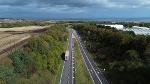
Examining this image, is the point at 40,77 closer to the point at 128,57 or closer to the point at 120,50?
the point at 128,57

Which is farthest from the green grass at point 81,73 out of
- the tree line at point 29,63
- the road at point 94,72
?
the tree line at point 29,63

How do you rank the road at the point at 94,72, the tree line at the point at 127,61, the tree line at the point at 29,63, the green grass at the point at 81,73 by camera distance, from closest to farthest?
the tree line at the point at 29,63 < the tree line at the point at 127,61 < the road at the point at 94,72 < the green grass at the point at 81,73

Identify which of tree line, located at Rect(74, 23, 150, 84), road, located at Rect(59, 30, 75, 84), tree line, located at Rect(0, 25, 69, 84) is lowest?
road, located at Rect(59, 30, 75, 84)

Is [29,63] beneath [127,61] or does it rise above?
above

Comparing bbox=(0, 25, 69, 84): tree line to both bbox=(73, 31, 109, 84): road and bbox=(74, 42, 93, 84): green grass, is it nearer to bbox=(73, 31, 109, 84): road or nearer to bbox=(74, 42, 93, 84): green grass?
bbox=(74, 42, 93, 84): green grass

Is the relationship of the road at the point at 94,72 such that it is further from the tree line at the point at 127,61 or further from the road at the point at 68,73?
the road at the point at 68,73

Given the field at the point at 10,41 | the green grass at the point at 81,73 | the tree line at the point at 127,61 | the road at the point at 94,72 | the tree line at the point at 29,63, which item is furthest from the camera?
the field at the point at 10,41

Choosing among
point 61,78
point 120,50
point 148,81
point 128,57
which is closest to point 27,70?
point 61,78

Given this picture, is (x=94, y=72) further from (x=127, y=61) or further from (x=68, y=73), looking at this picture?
(x=127, y=61)

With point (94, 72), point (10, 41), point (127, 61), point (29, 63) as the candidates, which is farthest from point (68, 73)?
point (10, 41)

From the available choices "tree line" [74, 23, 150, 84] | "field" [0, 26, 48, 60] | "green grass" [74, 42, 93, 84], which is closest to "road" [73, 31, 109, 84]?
"green grass" [74, 42, 93, 84]

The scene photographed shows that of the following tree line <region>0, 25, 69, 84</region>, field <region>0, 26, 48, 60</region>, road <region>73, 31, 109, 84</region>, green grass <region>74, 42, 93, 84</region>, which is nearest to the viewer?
tree line <region>0, 25, 69, 84</region>
